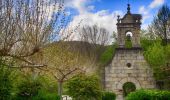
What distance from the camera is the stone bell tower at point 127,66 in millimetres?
33906

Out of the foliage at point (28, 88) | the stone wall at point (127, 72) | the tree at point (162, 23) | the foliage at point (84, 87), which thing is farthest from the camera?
the tree at point (162, 23)

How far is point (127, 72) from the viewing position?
34188mm

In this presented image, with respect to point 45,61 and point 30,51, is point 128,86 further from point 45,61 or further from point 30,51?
point 30,51

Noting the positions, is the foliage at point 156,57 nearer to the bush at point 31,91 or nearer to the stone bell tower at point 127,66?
the stone bell tower at point 127,66

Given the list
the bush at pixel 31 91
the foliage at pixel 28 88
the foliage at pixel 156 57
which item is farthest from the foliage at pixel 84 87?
the foliage at pixel 156 57

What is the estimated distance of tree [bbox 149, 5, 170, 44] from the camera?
50.3 meters

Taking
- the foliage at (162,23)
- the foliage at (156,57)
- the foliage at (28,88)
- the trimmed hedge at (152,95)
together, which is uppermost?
the foliage at (162,23)

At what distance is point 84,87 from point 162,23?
28583mm

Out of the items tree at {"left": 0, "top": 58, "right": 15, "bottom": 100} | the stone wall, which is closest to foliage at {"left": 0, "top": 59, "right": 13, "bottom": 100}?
tree at {"left": 0, "top": 58, "right": 15, "bottom": 100}

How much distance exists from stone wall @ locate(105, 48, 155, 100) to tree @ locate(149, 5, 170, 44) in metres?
16.0

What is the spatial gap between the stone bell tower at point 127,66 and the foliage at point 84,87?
9.19 meters

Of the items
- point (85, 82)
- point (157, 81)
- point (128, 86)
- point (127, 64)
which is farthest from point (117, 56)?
point (85, 82)

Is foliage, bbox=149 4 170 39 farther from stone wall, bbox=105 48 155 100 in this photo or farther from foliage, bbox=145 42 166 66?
stone wall, bbox=105 48 155 100

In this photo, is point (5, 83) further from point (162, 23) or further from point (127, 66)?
point (162, 23)
